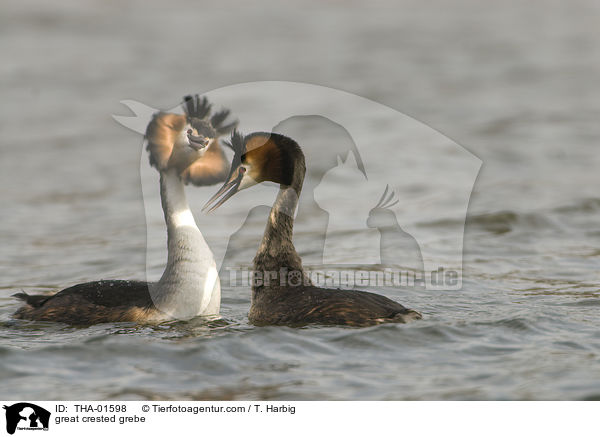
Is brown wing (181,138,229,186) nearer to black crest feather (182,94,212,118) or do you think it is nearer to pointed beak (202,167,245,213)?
pointed beak (202,167,245,213)

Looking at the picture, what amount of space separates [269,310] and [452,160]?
877 cm

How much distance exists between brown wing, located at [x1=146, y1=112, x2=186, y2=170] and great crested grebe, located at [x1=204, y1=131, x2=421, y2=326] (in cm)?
48

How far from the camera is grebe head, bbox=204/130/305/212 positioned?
7730 millimetres

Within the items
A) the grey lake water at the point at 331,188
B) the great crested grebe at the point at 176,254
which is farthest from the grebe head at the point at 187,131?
the grey lake water at the point at 331,188

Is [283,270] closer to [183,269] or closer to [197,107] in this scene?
[183,269]

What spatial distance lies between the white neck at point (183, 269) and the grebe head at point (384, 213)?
4.94 m

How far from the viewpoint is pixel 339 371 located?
21.1 ft

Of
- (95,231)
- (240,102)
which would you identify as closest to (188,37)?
(240,102)

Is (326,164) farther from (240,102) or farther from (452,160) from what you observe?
(240,102)

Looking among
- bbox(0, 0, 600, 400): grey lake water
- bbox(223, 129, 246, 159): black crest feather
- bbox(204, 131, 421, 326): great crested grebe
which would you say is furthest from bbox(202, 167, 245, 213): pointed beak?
bbox(0, 0, 600, 400): grey lake water

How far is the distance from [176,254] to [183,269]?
15cm

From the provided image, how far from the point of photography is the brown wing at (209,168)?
7.71 m

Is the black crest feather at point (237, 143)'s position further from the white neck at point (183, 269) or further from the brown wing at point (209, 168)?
the white neck at point (183, 269)

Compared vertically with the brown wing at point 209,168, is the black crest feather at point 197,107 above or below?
above
